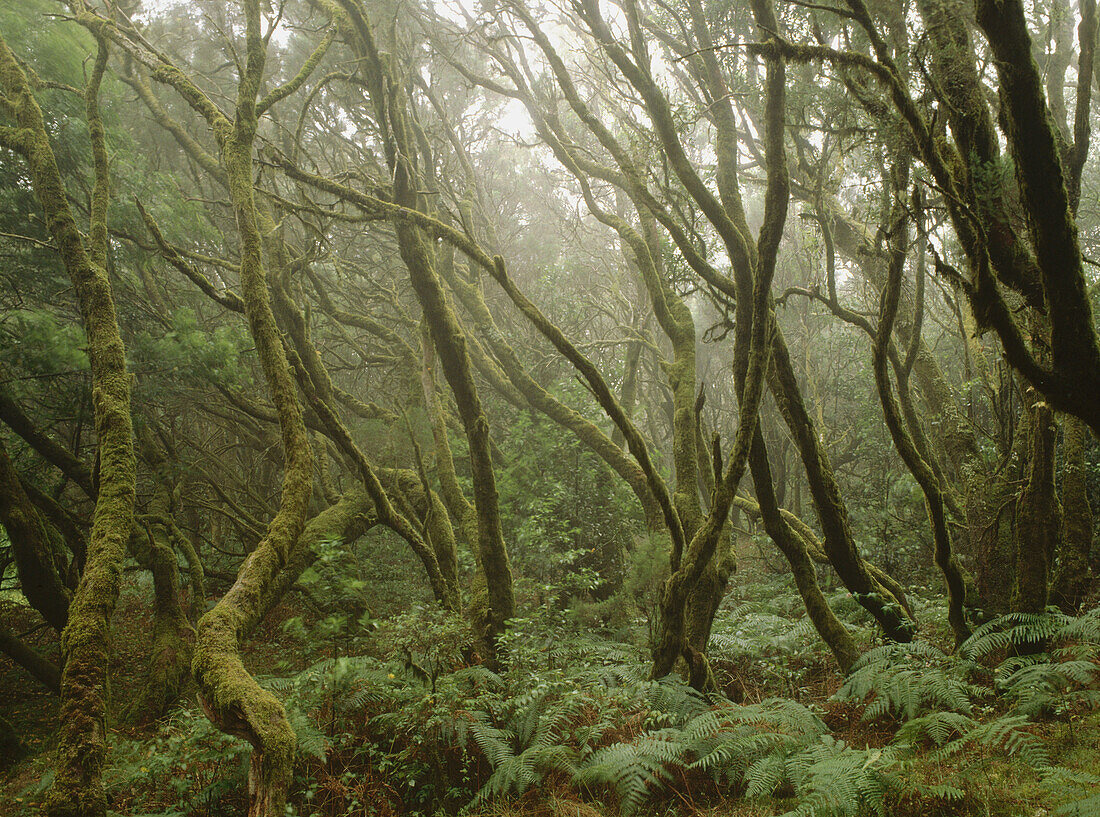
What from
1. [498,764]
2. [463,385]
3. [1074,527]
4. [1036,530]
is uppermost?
[463,385]

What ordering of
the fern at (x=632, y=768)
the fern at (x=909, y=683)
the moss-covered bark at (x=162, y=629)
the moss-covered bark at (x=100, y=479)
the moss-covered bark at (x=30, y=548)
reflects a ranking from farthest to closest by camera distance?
the moss-covered bark at (x=162, y=629), the moss-covered bark at (x=30, y=548), the fern at (x=909, y=683), the fern at (x=632, y=768), the moss-covered bark at (x=100, y=479)

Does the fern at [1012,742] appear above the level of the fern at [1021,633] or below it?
below

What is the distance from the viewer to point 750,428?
15.7 feet

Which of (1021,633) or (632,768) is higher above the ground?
(1021,633)

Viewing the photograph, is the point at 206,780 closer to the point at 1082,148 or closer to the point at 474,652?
the point at 474,652

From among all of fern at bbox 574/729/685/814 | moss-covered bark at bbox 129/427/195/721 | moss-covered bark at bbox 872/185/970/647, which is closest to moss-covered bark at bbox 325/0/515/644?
fern at bbox 574/729/685/814

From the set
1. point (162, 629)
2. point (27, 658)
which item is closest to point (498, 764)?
point (162, 629)

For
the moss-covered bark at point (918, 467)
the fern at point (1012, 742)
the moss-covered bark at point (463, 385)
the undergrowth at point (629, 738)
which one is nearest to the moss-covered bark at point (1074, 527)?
the undergrowth at point (629, 738)

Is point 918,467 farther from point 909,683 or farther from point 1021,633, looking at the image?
point 909,683

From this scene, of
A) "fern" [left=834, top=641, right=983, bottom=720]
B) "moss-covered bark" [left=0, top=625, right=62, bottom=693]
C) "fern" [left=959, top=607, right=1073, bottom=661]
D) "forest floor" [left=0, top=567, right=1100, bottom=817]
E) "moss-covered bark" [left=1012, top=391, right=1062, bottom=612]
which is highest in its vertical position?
"moss-covered bark" [left=1012, top=391, right=1062, bottom=612]

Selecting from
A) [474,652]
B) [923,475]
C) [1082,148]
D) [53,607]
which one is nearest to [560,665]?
[474,652]

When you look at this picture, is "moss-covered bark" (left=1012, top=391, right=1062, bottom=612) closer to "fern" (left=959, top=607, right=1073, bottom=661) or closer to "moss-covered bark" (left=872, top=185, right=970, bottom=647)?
"fern" (left=959, top=607, right=1073, bottom=661)

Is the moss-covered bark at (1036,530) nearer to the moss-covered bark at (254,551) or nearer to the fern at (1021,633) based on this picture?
the fern at (1021,633)

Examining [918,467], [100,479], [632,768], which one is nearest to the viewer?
[632,768]
